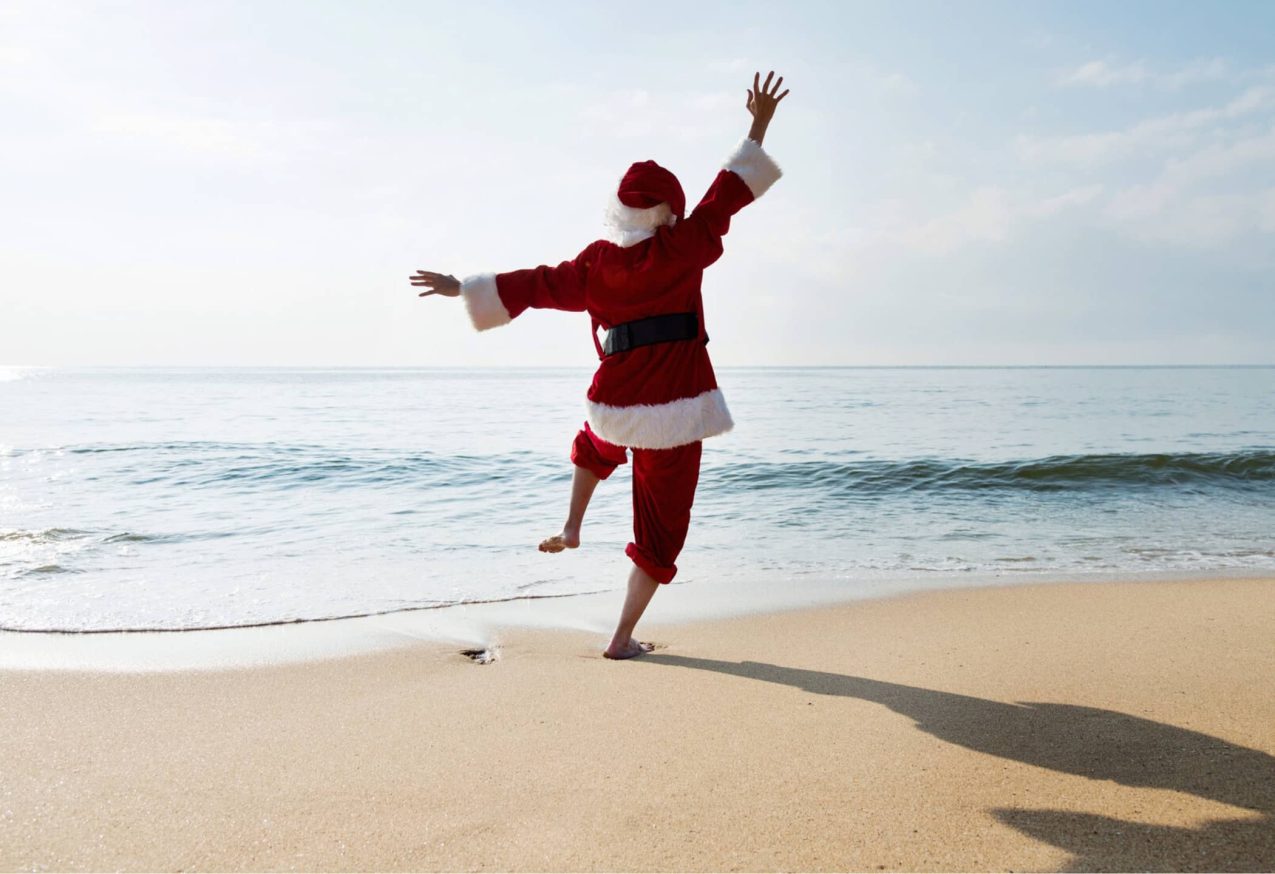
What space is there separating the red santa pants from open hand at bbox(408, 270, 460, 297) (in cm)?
81

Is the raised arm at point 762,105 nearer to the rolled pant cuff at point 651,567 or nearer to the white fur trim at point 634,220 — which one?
the white fur trim at point 634,220

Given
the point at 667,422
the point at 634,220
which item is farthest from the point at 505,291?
the point at 667,422

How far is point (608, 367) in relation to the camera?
353cm

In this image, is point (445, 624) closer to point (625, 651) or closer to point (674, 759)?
point (625, 651)

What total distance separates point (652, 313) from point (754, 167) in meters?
0.69

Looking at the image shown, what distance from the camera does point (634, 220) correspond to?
3.35 meters

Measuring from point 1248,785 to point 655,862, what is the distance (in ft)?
5.09

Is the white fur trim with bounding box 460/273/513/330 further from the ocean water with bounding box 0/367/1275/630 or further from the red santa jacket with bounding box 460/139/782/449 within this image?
the ocean water with bounding box 0/367/1275/630

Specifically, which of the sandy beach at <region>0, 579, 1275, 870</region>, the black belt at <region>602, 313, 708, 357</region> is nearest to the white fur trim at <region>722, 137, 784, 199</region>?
the black belt at <region>602, 313, 708, 357</region>

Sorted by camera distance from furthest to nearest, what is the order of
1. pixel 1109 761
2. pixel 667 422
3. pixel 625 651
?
pixel 625 651
pixel 667 422
pixel 1109 761

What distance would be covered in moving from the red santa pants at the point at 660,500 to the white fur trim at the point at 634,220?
83 cm

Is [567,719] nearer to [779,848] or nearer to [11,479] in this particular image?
[779,848]

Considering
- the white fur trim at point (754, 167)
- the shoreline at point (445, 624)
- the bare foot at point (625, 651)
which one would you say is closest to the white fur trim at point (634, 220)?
the white fur trim at point (754, 167)

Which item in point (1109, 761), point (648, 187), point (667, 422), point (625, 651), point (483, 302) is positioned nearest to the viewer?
point (1109, 761)
